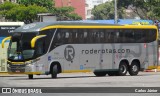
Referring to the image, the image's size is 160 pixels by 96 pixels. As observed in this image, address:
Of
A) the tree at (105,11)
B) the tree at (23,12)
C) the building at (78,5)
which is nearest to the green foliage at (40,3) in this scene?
the tree at (23,12)

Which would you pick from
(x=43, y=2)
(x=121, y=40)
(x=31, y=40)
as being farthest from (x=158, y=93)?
(x=43, y=2)

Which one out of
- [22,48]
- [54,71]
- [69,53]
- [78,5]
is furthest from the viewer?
[78,5]

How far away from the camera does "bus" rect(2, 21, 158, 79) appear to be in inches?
1247

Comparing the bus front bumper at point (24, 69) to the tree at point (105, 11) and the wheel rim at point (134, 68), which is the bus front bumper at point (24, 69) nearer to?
the wheel rim at point (134, 68)

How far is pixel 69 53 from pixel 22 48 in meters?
2.92

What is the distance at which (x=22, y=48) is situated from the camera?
104ft

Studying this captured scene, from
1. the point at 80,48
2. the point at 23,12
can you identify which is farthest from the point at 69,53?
the point at 23,12

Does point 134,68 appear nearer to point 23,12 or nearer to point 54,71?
point 54,71

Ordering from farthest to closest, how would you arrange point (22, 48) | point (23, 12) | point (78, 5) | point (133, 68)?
1. point (78, 5)
2. point (23, 12)
3. point (133, 68)
4. point (22, 48)

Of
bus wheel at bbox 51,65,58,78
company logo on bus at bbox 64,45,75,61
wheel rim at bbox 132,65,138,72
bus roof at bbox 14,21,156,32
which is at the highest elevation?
bus roof at bbox 14,21,156,32

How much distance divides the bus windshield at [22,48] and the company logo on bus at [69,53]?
221cm

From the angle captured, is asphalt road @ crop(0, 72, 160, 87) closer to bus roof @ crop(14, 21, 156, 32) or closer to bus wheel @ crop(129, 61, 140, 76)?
bus roof @ crop(14, 21, 156, 32)

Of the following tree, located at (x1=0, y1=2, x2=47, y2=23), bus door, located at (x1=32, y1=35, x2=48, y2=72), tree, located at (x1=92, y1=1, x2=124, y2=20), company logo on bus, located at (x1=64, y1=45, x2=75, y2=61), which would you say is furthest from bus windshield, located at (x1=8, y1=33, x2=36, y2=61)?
tree, located at (x1=92, y1=1, x2=124, y2=20)

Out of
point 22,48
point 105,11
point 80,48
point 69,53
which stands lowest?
point 105,11
